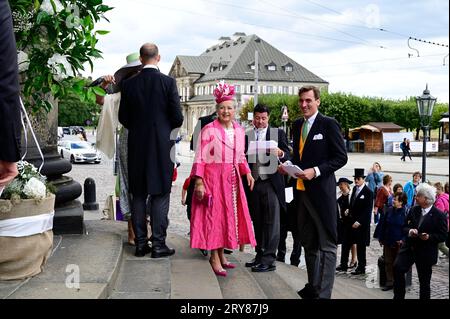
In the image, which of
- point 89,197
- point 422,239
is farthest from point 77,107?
point 422,239

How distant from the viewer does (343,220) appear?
9297 millimetres

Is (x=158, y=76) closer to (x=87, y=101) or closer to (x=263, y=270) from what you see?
(x=87, y=101)

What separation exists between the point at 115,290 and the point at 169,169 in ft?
4.40

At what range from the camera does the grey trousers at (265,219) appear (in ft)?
19.5

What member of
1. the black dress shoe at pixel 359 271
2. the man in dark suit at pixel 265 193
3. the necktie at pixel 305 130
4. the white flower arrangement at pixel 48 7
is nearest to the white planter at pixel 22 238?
the white flower arrangement at pixel 48 7

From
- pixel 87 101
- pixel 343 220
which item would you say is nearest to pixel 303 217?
pixel 87 101

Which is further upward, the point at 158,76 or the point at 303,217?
the point at 158,76

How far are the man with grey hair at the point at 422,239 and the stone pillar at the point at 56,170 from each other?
146 inches

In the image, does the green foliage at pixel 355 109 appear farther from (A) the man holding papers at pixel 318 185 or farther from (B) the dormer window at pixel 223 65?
(A) the man holding papers at pixel 318 185

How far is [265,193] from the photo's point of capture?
19.7ft

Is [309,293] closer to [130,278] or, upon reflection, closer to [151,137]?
[130,278]

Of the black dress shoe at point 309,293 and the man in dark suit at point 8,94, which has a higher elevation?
the man in dark suit at point 8,94

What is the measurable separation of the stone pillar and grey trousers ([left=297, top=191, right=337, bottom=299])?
2258mm
